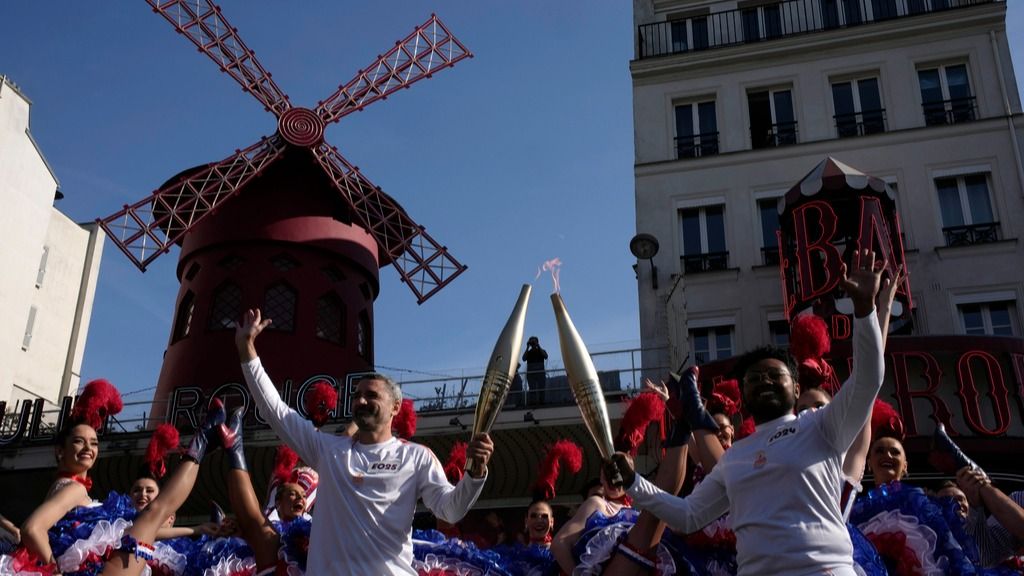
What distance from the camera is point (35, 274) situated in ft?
89.4

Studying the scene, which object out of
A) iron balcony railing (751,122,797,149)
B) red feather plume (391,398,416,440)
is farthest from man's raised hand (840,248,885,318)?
iron balcony railing (751,122,797,149)

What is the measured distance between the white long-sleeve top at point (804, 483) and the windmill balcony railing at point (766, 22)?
16.3 meters

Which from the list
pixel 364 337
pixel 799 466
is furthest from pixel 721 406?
pixel 364 337

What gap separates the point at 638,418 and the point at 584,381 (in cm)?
92

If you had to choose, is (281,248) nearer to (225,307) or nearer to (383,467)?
(225,307)

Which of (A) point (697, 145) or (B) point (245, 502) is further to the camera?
(A) point (697, 145)

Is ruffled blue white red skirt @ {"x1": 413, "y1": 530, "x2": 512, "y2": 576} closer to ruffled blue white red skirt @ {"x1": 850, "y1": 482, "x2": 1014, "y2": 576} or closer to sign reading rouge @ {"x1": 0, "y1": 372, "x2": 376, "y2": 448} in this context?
ruffled blue white red skirt @ {"x1": 850, "y1": 482, "x2": 1014, "y2": 576}

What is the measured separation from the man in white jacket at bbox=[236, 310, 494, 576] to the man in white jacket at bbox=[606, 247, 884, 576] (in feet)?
3.47

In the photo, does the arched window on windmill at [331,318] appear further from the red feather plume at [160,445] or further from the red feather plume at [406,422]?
the red feather plume at [160,445]

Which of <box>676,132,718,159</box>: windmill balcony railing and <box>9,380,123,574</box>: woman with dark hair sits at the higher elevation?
<box>676,132,718,159</box>: windmill balcony railing

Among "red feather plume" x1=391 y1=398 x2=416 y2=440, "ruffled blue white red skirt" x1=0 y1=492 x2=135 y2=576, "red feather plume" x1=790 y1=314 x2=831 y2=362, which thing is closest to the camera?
"red feather plume" x1=790 y1=314 x2=831 y2=362

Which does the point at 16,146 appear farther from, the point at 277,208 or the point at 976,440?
the point at 976,440

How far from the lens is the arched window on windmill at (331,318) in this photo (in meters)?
19.8

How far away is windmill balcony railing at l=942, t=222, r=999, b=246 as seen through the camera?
639 inches
